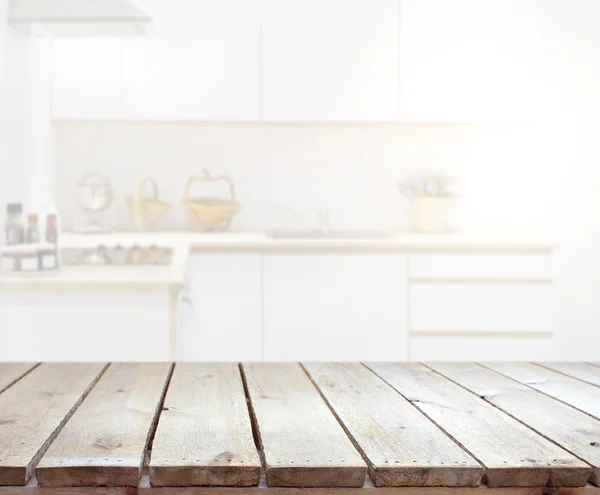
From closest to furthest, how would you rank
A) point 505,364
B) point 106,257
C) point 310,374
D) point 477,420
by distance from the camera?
point 477,420 < point 310,374 < point 505,364 < point 106,257

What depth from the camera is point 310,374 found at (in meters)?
1.57

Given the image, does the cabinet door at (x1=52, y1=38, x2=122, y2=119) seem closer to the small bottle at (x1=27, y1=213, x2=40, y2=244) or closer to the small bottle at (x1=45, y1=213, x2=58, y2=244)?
the small bottle at (x1=27, y1=213, x2=40, y2=244)

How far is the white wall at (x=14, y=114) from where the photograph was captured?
353 centimetres

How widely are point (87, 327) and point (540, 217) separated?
278 centimetres

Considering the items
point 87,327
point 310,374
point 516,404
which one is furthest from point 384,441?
point 87,327

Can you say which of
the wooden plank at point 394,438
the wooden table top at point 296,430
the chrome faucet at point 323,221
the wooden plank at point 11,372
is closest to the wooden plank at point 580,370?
the wooden table top at point 296,430

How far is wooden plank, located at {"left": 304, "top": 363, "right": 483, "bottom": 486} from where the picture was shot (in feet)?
3.09

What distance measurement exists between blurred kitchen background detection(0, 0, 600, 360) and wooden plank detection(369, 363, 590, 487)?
2.40 m

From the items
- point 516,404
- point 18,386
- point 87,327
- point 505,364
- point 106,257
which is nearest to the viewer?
point 516,404

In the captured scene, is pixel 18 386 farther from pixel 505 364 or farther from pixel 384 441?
pixel 505 364

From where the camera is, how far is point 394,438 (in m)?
1.06

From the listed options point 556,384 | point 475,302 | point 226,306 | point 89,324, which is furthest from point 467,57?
point 556,384

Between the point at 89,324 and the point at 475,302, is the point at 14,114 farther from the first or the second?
the point at 475,302

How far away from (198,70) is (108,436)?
3.03 meters
